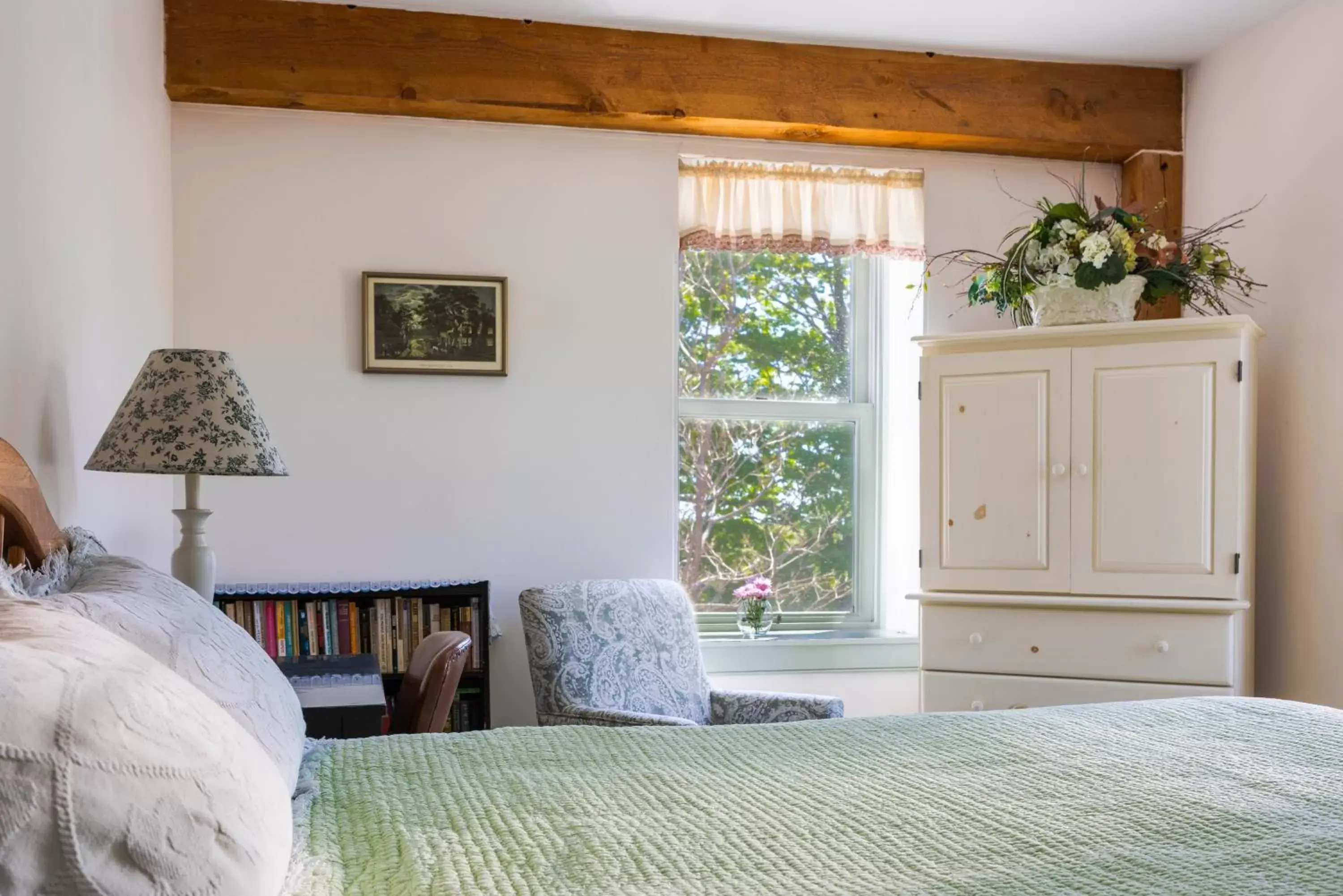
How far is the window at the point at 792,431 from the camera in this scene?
3801mm

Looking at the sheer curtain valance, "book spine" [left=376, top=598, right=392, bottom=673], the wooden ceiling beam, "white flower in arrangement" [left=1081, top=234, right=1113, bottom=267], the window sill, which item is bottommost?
the window sill

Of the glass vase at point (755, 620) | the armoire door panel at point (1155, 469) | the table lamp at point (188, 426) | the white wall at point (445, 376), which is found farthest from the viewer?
the glass vase at point (755, 620)

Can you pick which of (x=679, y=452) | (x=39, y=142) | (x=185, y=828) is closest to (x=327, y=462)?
(x=679, y=452)

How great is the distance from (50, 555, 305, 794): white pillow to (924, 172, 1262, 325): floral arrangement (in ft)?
→ 8.00

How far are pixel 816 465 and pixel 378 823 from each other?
9.26ft

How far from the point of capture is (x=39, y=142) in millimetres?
1973

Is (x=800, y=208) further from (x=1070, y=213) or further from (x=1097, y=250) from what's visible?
(x=1097, y=250)

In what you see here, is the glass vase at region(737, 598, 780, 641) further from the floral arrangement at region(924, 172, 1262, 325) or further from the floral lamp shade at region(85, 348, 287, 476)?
the floral lamp shade at region(85, 348, 287, 476)

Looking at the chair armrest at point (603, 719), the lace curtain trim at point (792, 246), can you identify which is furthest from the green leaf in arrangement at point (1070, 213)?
the chair armrest at point (603, 719)

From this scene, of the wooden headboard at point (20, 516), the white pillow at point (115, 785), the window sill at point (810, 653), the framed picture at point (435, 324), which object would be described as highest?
the framed picture at point (435, 324)

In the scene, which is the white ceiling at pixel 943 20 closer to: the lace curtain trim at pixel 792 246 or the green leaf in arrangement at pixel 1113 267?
the lace curtain trim at pixel 792 246

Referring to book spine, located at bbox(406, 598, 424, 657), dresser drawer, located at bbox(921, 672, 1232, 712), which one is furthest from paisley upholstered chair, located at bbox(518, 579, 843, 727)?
dresser drawer, located at bbox(921, 672, 1232, 712)

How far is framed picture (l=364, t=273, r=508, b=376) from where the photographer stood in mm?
3334

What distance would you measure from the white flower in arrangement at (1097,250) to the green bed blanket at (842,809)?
60.6 inches
